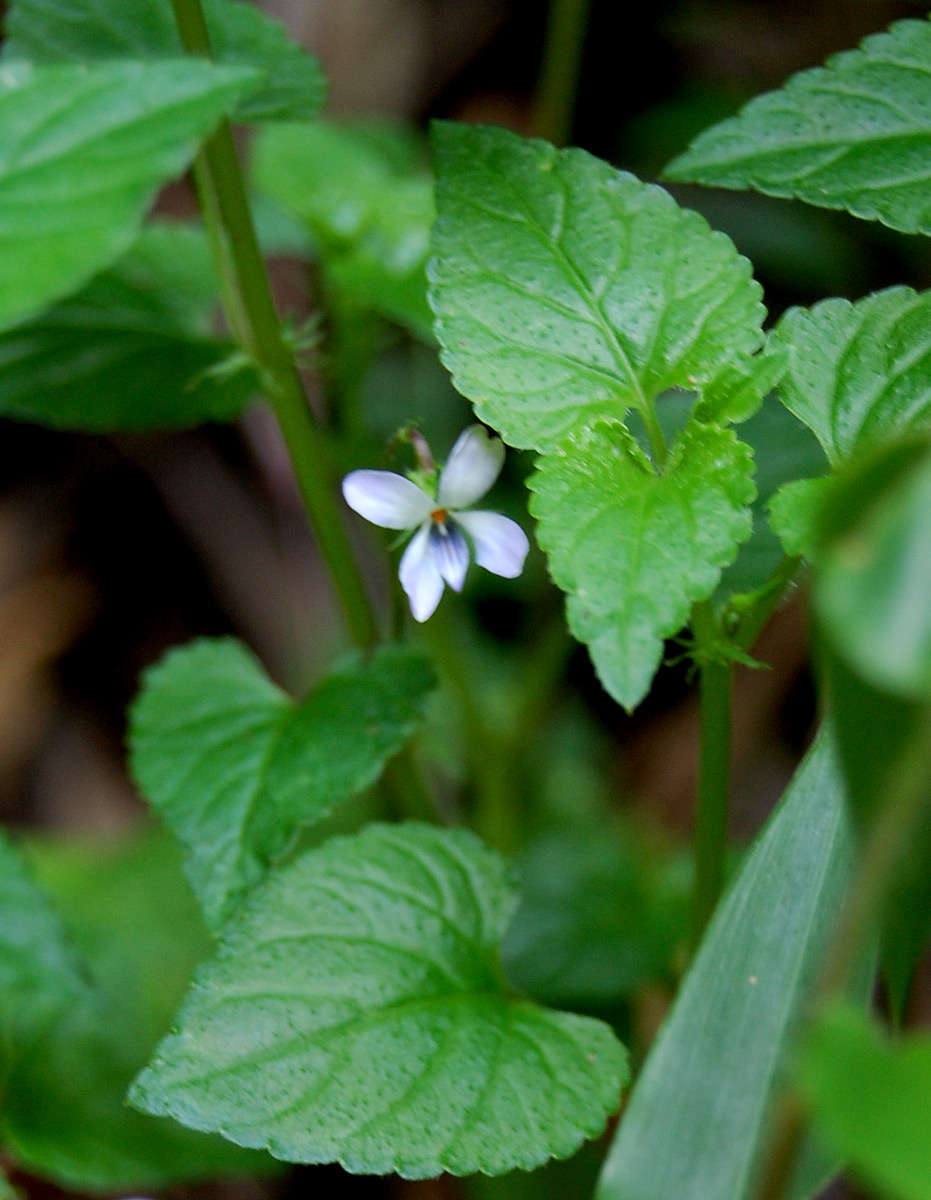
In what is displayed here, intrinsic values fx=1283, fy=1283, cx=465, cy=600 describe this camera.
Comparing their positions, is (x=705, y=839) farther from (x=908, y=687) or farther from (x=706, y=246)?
(x=908, y=687)

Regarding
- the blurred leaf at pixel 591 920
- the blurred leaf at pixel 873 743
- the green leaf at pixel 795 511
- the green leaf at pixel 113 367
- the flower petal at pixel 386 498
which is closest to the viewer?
the blurred leaf at pixel 873 743

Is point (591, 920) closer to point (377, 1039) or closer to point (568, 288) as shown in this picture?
point (377, 1039)

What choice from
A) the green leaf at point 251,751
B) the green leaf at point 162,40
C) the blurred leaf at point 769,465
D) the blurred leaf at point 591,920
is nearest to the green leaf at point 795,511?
the blurred leaf at point 769,465

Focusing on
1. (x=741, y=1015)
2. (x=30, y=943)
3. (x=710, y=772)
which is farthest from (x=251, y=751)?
(x=741, y=1015)

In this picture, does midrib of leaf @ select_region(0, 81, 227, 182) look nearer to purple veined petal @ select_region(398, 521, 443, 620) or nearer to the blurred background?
purple veined petal @ select_region(398, 521, 443, 620)

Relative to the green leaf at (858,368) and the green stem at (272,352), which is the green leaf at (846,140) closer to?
the green leaf at (858,368)

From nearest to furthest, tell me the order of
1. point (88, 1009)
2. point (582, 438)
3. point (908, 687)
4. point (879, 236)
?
1. point (908, 687)
2. point (582, 438)
3. point (88, 1009)
4. point (879, 236)

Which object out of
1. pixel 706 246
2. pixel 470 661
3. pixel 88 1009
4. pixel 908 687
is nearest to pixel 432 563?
pixel 706 246
